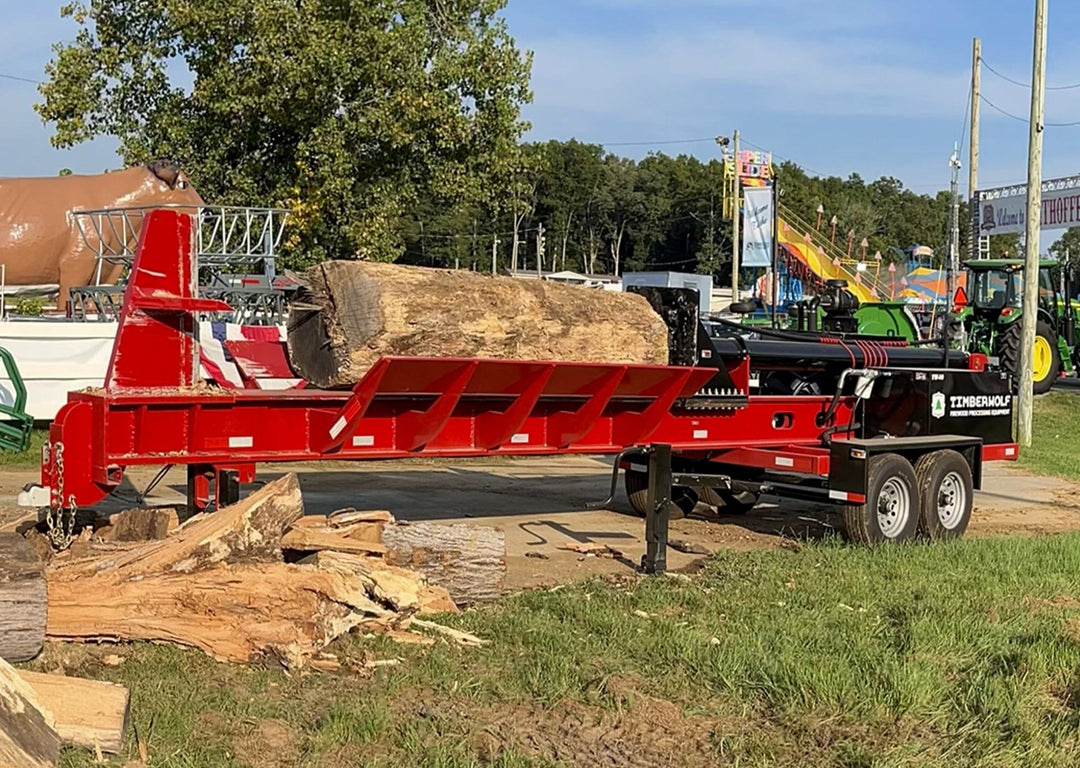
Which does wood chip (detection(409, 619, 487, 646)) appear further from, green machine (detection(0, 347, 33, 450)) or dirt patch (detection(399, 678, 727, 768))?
green machine (detection(0, 347, 33, 450))

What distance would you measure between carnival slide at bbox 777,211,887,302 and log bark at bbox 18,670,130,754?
44059mm

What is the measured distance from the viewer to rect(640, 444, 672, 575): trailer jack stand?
8.56 m

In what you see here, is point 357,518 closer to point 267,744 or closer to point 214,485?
point 214,485

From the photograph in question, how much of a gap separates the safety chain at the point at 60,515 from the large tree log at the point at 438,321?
1.62m

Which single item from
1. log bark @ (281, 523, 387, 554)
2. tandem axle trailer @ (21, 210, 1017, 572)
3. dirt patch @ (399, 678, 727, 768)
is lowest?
dirt patch @ (399, 678, 727, 768)

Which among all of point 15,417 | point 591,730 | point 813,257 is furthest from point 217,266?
point 813,257

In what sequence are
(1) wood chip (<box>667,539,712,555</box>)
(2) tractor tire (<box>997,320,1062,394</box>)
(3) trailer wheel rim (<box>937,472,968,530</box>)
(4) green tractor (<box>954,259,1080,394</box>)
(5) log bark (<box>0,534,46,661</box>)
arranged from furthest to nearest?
(4) green tractor (<box>954,259,1080,394</box>)
(2) tractor tire (<box>997,320,1062,394</box>)
(3) trailer wheel rim (<box>937,472,968,530</box>)
(1) wood chip (<box>667,539,712,555</box>)
(5) log bark (<box>0,534,46,661</box>)

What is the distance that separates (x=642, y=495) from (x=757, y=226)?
29.2 meters

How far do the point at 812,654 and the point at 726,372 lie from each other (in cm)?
336

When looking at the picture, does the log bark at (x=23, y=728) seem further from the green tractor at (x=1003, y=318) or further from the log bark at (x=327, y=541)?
Answer: the green tractor at (x=1003, y=318)

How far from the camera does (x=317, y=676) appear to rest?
579 centimetres

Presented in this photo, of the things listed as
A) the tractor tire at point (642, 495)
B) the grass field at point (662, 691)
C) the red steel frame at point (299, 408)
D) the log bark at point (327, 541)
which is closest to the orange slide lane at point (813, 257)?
the tractor tire at point (642, 495)

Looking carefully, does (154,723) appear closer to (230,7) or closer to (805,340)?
(805,340)

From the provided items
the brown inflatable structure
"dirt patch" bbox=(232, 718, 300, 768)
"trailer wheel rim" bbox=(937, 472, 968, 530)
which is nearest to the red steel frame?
"dirt patch" bbox=(232, 718, 300, 768)
